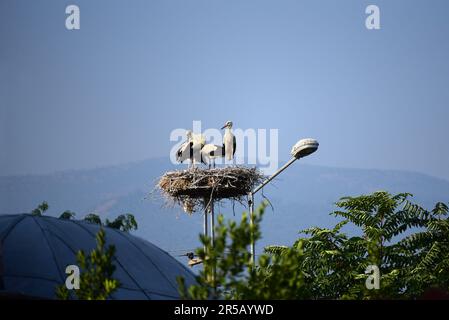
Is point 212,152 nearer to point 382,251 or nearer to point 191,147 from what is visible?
point 191,147

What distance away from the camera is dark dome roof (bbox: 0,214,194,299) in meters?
17.7

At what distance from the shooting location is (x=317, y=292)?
26.0 metres

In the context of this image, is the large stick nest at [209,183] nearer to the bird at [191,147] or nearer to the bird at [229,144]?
the bird at [229,144]

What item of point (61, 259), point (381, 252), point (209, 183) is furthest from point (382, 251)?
point (61, 259)

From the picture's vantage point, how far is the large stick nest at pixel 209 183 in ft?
79.2

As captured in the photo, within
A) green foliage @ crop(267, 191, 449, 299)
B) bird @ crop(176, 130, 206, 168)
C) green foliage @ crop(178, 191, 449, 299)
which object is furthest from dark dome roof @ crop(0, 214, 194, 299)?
green foliage @ crop(267, 191, 449, 299)

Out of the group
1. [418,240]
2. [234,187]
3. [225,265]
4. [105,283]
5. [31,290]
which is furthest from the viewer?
[418,240]

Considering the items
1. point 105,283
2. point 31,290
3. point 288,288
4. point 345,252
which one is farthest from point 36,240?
point 345,252

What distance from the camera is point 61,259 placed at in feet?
61.6

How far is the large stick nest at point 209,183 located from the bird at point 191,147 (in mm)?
1315

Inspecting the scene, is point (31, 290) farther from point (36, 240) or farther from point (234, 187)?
point (234, 187)

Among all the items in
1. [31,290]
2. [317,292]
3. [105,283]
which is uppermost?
[105,283]

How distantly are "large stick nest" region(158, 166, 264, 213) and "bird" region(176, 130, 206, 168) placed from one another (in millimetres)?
1315
